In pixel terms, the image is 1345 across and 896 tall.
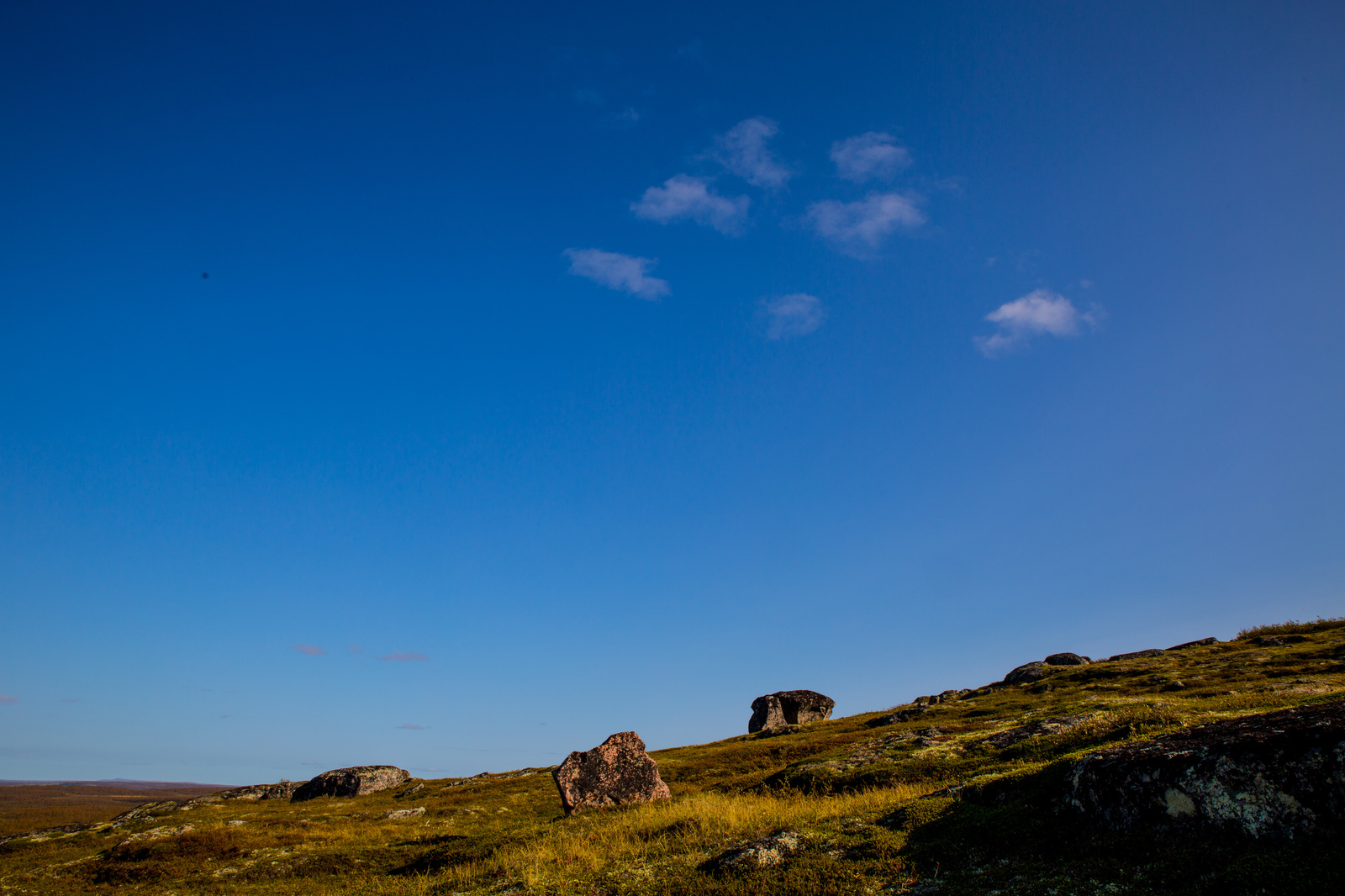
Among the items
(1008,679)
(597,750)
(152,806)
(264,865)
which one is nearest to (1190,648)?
(1008,679)

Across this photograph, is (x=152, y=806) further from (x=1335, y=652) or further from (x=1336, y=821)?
(x=1335, y=652)

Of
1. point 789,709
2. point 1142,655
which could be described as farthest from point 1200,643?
point 789,709

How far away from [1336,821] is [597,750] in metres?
27.9

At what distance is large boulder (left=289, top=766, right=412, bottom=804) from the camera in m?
63.7

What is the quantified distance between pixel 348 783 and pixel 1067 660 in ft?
270

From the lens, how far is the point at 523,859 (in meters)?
19.5

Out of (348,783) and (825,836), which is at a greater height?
(825,836)

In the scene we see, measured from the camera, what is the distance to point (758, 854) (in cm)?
1548

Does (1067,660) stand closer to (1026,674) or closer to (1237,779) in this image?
(1026,674)

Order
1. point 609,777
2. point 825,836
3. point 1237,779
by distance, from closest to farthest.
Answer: point 1237,779, point 825,836, point 609,777

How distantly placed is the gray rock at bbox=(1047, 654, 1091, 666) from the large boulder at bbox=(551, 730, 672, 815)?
66046 millimetres

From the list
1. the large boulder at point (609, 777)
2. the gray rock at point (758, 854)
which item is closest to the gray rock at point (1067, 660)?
the large boulder at point (609, 777)

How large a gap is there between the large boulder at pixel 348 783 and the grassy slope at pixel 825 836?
34.7ft

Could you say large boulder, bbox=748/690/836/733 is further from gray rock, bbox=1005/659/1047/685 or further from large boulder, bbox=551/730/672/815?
large boulder, bbox=551/730/672/815
